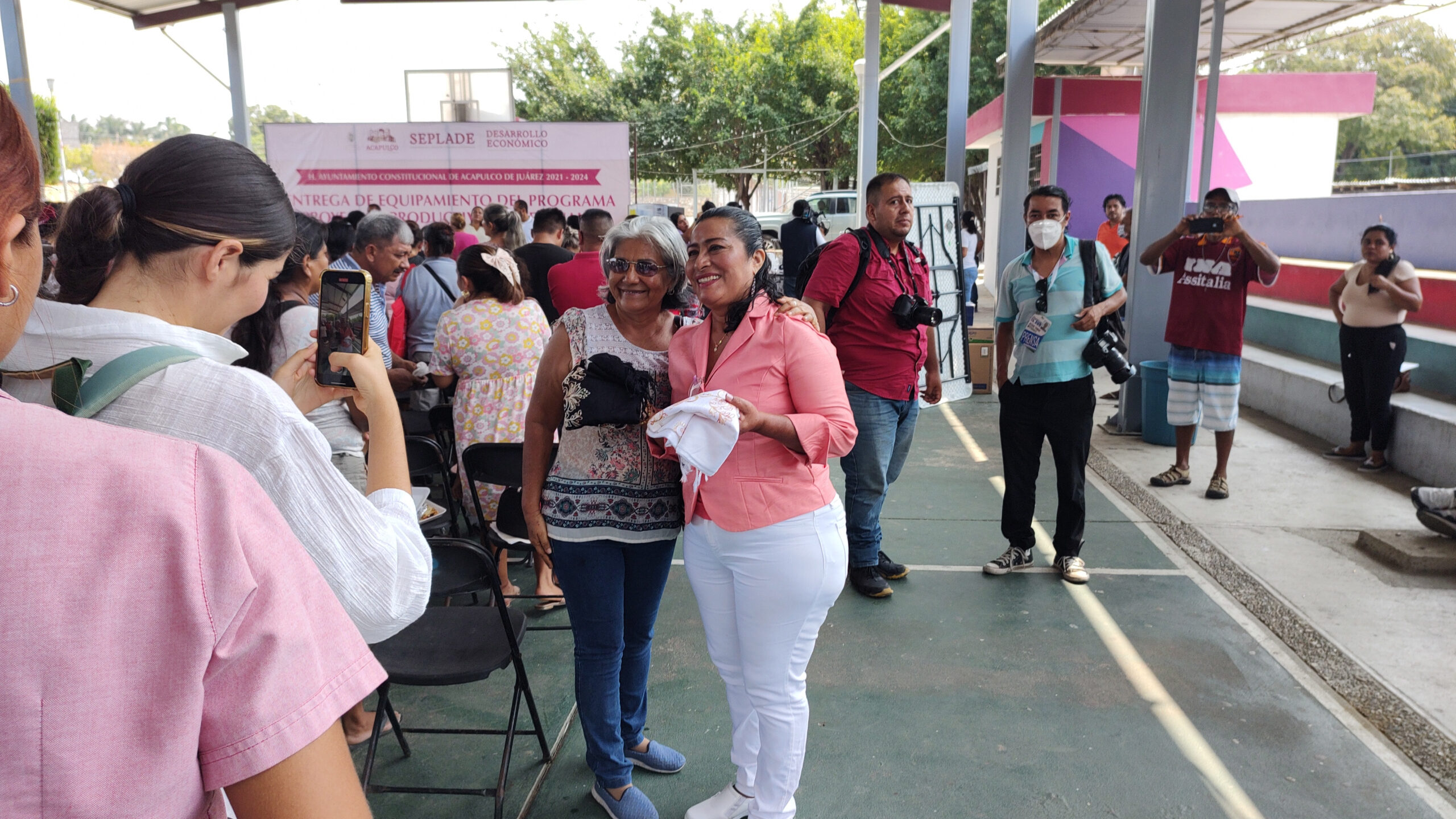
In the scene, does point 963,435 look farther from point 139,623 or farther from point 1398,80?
point 1398,80

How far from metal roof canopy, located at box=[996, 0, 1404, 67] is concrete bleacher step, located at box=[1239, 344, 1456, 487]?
3604 mm

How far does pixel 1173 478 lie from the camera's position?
5492 millimetres

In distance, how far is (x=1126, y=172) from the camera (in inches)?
661

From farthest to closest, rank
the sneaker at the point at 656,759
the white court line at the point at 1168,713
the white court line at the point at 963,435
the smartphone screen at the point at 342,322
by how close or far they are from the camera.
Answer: the white court line at the point at 963,435 → the sneaker at the point at 656,759 → the white court line at the point at 1168,713 → the smartphone screen at the point at 342,322

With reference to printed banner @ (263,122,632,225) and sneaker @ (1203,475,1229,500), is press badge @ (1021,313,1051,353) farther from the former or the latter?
printed banner @ (263,122,632,225)

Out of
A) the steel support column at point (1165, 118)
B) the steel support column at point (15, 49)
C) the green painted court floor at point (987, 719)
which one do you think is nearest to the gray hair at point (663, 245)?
the green painted court floor at point (987, 719)

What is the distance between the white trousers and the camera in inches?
84.0

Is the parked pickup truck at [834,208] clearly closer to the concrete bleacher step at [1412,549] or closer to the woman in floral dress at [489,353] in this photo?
the concrete bleacher step at [1412,549]

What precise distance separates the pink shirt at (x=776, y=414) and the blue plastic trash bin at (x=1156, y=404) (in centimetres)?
505

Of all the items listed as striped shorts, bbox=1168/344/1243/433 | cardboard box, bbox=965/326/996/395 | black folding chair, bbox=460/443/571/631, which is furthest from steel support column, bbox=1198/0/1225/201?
black folding chair, bbox=460/443/571/631

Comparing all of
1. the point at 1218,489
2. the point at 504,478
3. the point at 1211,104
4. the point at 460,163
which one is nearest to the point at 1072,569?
the point at 1218,489

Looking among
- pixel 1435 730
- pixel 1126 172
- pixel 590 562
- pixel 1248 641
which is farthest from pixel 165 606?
pixel 1126 172

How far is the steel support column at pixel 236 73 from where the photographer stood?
11.6 metres

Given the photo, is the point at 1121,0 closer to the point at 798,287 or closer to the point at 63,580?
the point at 798,287
